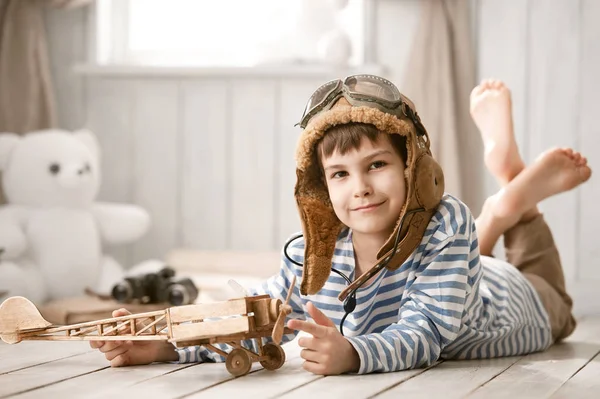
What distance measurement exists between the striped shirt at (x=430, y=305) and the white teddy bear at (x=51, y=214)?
3.63 feet

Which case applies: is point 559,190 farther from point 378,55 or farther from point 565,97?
point 378,55

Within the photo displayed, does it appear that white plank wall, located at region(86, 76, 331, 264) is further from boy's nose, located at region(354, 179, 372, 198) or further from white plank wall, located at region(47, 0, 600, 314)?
boy's nose, located at region(354, 179, 372, 198)

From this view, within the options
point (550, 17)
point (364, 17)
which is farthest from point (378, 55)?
point (550, 17)

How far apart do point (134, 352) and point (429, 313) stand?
46cm

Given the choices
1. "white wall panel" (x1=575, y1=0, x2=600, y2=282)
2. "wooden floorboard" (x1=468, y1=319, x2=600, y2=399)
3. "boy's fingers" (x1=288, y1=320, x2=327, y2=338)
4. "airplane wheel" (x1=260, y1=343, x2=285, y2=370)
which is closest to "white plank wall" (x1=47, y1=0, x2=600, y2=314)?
"white wall panel" (x1=575, y1=0, x2=600, y2=282)

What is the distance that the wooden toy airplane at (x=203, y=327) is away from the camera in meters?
1.13

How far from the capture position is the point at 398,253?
128 cm

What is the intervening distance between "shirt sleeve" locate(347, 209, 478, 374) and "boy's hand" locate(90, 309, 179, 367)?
329 mm

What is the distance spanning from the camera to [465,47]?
2.54 m

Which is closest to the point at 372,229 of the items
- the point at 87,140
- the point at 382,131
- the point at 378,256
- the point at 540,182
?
the point at 378,256

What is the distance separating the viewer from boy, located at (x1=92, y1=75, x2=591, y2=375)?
125 cm

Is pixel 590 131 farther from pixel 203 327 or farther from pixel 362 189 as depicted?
pixel 203 327

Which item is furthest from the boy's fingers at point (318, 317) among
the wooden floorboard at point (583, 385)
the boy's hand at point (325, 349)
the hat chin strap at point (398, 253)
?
the wooden floorboard at point (583, 385)

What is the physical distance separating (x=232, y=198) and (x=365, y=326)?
1.52 metres
